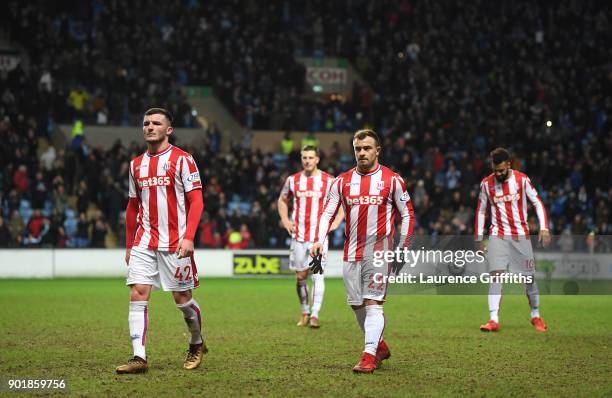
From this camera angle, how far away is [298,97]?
34.5 metres

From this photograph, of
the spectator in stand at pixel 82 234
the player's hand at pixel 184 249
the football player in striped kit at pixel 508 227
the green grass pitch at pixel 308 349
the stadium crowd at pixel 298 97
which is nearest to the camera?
the green grass pitch at pixel 308 349

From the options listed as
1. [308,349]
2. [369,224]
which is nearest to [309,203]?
[308,349]

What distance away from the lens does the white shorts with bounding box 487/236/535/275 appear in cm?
1308

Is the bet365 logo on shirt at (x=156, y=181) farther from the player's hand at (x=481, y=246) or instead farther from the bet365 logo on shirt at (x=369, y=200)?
the player's hand at (x=481, y=246)

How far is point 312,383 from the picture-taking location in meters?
8.02

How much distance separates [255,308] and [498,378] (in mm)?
8305

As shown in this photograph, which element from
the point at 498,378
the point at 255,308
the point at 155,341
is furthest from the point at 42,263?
the point at 498,378

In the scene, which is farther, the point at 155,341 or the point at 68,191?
the point at 68,191

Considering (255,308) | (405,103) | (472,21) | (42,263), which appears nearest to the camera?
(255,308)

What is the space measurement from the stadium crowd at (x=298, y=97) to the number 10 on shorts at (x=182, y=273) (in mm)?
16525

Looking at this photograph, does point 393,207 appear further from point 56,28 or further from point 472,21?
point 472,21

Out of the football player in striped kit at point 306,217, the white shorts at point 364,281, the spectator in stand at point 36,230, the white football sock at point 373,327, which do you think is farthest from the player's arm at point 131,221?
the spectator in stand at point 36,230

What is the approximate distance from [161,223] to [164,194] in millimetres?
284

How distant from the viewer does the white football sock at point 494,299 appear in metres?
12.8
